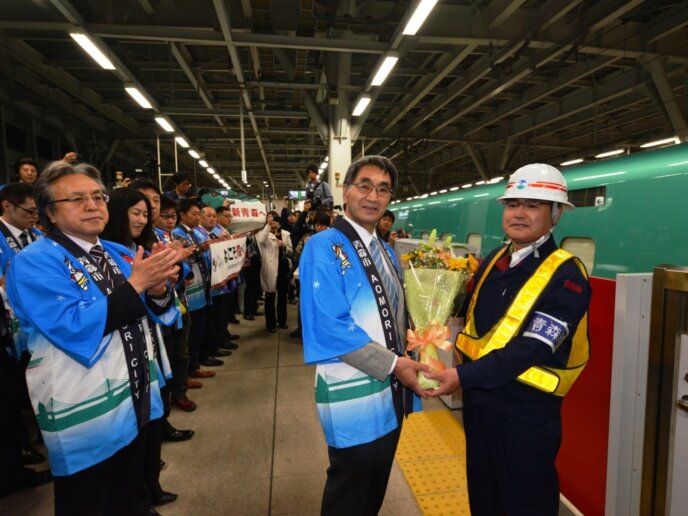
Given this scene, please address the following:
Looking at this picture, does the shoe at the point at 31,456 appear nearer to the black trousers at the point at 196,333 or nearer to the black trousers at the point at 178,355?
the black trousers at the point at 178,355

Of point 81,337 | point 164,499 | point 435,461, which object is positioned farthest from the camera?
point 435,461

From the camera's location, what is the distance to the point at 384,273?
189cm

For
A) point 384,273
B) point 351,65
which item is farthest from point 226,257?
point 351,65

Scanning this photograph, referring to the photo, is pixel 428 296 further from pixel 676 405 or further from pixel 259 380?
pixel 259 380

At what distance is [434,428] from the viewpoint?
3.62 m

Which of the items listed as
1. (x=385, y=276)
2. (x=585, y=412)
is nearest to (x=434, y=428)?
(x=585, y=412)

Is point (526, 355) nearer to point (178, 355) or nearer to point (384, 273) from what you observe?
point (384, 273)

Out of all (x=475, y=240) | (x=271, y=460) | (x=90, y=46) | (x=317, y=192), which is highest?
(x=90, y=46)

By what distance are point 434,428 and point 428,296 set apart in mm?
2254

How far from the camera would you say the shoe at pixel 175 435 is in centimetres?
344

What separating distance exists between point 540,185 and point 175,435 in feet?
11.6

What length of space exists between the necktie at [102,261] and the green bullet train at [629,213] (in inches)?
189

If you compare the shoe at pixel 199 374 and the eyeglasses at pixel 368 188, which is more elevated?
the eyeglasses at pixel 368 188

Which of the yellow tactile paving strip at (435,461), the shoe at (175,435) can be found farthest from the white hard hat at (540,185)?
the shoe at (175,435)
